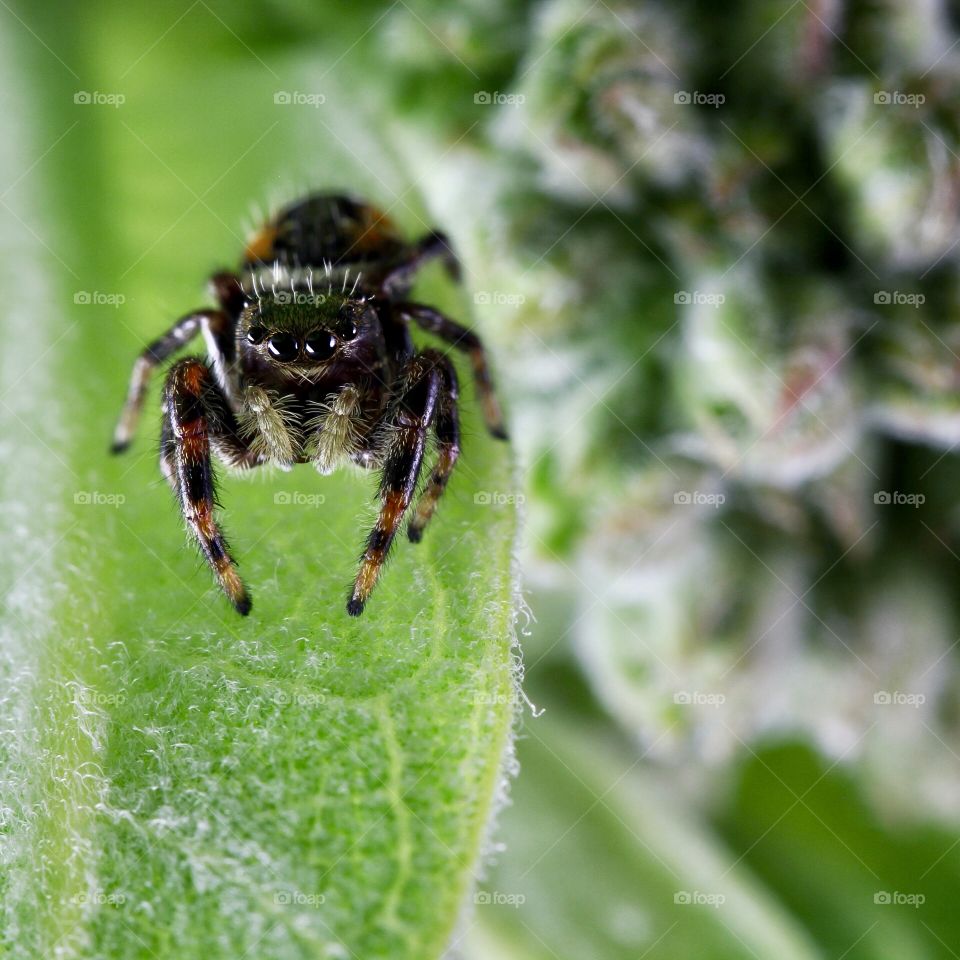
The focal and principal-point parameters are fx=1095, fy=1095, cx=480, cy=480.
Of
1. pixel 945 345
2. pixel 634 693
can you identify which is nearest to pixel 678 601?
pixel 634 693

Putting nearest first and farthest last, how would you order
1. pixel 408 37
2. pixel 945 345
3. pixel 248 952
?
pixel 248 952, pixel 945 345, pixel 408 37

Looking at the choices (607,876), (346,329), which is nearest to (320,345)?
(346,329)

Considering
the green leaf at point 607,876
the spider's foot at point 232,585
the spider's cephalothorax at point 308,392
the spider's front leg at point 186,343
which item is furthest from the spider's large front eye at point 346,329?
the green leaf at point 607,876

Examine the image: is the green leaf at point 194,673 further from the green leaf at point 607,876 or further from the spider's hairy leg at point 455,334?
the green leaf at point 607,876

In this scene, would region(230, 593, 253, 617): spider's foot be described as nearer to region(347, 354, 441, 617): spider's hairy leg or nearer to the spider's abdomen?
region(347, 354, 441, 617): spider's hairy leg

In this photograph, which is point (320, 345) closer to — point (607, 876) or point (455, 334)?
A: point (455, 334)

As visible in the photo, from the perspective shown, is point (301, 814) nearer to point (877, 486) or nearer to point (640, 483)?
point (640, 483)

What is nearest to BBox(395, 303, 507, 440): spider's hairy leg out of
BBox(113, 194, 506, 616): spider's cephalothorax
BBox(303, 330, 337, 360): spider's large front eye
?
BBox(113, 194, 506, 616): spider's cephalothorax
